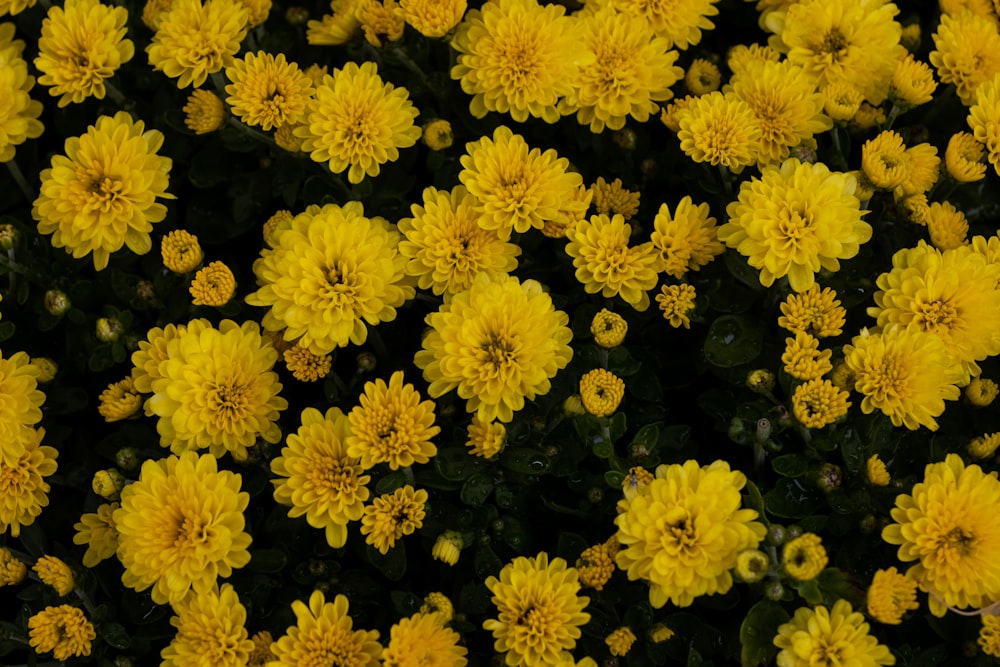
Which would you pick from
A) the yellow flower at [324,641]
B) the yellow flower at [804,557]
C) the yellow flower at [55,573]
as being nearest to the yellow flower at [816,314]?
the yellow flower at [804,557]

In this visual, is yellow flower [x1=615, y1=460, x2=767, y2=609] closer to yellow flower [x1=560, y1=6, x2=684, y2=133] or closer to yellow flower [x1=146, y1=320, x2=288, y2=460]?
yellow flower [x1=146, y1=320, x2=288, y2=460]

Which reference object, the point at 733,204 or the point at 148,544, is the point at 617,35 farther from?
the point at 148,544

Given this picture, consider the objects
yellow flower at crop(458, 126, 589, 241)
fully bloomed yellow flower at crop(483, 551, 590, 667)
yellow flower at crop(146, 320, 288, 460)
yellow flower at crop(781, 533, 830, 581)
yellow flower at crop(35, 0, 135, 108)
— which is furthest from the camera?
yellow flower at crop(35, 0, 135, 108)

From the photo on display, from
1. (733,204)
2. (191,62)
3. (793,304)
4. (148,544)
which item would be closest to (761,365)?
(793,304)

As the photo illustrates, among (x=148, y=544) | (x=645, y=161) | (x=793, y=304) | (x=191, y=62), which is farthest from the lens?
(x=645, y=161)

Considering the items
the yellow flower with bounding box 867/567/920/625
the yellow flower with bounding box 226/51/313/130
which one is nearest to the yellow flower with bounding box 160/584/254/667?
the yellow flower with bounding box 226/51/313/130

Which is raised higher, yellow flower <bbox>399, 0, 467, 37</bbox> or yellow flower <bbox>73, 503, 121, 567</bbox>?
yellow flower <bbox>399, 0, 467, 37</bbox>

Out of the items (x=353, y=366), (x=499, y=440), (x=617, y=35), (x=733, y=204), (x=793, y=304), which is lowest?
(x=353, y=366)
